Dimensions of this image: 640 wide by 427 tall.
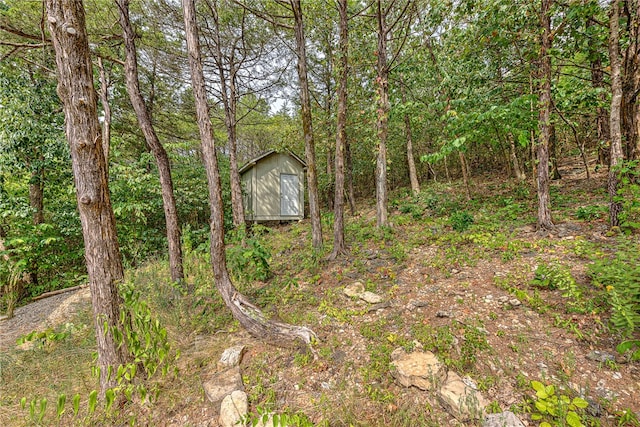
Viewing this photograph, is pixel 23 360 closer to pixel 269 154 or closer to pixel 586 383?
pixel 586 383

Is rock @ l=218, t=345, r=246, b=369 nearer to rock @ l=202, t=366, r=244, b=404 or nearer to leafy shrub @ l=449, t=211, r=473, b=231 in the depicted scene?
rock @ l=202, t=366, r=244, b=404

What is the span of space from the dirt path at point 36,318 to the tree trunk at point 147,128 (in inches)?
79.0

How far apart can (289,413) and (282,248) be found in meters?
5.54

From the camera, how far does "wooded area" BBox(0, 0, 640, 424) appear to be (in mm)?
2620

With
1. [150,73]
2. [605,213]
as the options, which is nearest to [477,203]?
[605,213]

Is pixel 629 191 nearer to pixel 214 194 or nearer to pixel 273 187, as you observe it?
pixel 214 194

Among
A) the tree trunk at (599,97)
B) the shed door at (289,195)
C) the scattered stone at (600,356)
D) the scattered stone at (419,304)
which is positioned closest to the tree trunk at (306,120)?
the scattered stone at (419,304)

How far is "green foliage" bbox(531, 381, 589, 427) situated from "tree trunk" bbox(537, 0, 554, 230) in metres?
3.70

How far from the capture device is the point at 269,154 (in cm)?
1184

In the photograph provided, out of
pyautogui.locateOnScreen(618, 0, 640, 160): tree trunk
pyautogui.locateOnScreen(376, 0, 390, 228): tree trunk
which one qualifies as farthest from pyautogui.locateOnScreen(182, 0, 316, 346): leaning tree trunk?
pyautogui.locateOnScreen(618, 0, 640, 160): tree trunk

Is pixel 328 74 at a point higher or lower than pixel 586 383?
higher

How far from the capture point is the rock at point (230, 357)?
2.81 meters

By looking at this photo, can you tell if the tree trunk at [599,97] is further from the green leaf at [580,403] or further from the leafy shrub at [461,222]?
the green leaf at [580,403]

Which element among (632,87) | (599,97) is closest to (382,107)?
(632,87)
